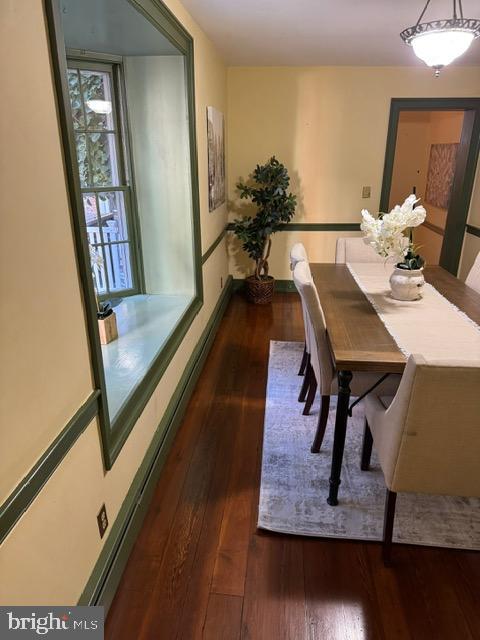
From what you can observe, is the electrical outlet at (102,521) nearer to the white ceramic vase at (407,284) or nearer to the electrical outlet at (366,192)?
the white ceramic vase at (407,284)

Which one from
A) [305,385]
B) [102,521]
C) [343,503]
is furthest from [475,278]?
[102,521]

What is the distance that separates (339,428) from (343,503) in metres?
0.41

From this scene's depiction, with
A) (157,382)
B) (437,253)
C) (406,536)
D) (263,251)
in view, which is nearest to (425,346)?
(406,536)

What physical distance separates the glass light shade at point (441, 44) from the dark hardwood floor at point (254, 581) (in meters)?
2.22

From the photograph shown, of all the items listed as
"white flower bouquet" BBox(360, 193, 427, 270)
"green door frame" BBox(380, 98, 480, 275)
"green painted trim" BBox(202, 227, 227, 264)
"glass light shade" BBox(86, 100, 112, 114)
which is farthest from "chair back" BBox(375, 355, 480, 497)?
"green door frame" BBox(380, 98, 480, 275)

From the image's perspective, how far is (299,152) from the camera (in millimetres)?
4500

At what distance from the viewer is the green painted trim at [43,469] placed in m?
0.95

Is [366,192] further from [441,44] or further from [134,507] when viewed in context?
[134,507]

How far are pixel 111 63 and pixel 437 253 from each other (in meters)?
4.47

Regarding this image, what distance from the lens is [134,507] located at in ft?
5.77

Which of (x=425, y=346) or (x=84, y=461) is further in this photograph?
(x=425, y=346)

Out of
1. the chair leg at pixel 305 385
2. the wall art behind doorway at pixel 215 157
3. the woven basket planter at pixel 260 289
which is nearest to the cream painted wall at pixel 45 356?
the chair leg at pixel 305 385

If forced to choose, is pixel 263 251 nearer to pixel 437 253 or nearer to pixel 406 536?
pixel 437 253

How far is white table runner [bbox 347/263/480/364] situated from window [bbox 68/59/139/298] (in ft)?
5.49
